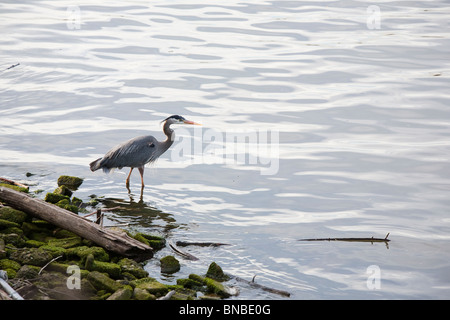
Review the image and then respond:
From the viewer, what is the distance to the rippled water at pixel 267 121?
29.7ft

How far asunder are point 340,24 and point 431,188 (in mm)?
12319

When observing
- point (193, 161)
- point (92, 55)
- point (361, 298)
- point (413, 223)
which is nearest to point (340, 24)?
point (92, 55)

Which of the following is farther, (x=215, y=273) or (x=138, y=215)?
(x=138, y=215)

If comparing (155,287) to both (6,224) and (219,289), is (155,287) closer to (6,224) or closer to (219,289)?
(219,289)

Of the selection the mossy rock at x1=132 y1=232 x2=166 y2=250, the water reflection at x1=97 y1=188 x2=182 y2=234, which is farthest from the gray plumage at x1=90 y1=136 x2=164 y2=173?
the mossy rock at x1=132 y1=232 x2=166 y2=250

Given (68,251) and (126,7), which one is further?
(126,7)

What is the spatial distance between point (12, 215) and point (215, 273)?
2692mm

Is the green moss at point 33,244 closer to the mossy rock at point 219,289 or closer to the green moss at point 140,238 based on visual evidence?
the green moss at point 140,238

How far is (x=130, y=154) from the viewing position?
38.4 feet

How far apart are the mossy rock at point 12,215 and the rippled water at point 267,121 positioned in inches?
71.7

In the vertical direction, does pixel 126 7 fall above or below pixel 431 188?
above

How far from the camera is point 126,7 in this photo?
2583 centimetres

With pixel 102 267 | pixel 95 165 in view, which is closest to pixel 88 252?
pixel 102 267

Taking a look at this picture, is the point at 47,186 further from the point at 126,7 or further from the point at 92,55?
the point at 126,7
